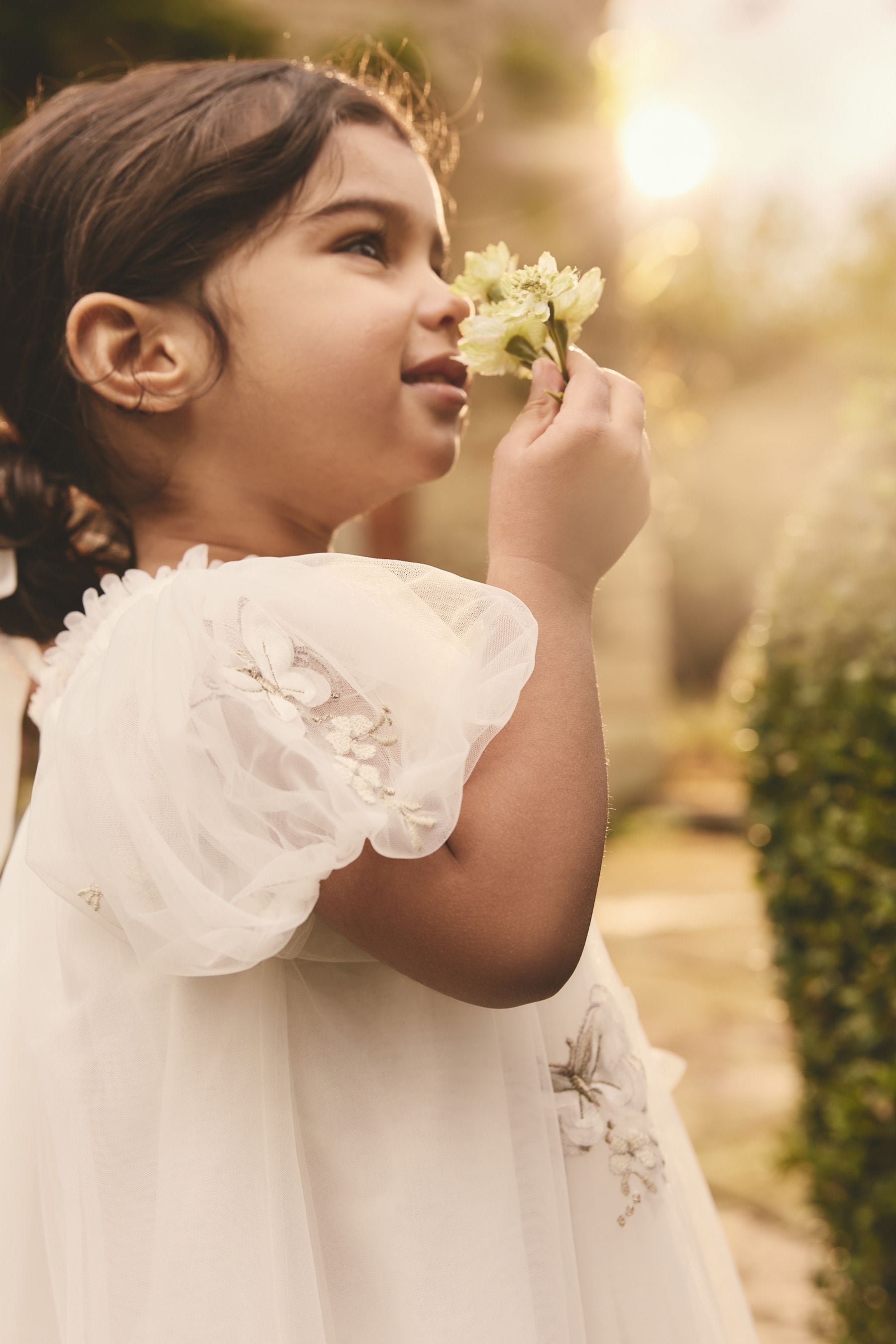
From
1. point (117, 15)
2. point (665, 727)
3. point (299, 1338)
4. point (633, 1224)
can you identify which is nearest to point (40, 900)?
point (299, 1338)

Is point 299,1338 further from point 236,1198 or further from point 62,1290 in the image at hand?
point 62,1290

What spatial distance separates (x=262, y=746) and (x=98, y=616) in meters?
0.38

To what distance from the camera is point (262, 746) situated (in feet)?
3.20

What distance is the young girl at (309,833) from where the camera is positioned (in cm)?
99

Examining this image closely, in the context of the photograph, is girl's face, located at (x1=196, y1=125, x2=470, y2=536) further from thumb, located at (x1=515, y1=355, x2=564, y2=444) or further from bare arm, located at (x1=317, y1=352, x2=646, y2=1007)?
bare arm, located at (x1=317, y1=352, x2=646, y2=1007)

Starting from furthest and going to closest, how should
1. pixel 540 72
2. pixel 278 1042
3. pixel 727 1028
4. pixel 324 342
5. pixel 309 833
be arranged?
pixel 540 72 < pixel 727 1028 < pixel 324 342 < pixel 278 1042 < pixel 309 833

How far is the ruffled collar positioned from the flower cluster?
1.24 feet

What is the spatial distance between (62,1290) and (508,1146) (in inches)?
18.1

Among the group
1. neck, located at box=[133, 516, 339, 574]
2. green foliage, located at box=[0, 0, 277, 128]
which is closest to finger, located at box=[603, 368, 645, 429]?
neck, located at box=[133, 516, 339, 574]

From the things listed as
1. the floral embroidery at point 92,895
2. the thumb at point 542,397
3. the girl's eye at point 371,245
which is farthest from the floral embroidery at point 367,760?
the girl's eye at point 371,245

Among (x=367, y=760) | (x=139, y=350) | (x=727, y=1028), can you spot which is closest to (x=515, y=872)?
(x=367, y=760)

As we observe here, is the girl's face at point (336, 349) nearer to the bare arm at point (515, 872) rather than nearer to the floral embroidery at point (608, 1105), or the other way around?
the bare arm at point (515, 872)

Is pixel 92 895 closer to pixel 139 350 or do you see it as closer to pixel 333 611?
pixel 333 611

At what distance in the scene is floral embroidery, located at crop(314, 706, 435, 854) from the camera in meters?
0.95
